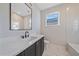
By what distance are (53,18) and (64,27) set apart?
93cm

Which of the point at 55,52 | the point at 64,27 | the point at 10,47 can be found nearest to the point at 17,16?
the point at 10,47

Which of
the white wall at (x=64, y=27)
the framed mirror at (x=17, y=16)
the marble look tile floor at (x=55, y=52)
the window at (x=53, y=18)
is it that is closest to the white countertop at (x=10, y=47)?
the framed mirror at (x=17, y=16)

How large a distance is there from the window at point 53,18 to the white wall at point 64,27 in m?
0.20

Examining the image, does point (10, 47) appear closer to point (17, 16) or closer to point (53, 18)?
point (17, 16)

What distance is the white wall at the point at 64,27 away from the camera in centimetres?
567

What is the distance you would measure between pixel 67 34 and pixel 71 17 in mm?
953

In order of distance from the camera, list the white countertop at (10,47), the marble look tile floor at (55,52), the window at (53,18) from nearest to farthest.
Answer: the white countertop at (10,47), the marble look tile floor at (55,52), the window at (53,18)

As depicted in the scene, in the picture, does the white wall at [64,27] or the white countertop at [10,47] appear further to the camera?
the white wall at [64,27]

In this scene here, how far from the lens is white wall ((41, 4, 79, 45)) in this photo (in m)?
5.67

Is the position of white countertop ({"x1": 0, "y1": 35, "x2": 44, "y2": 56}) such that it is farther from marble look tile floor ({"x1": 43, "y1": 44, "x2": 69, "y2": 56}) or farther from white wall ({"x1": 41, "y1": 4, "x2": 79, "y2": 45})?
white wall ({"x1": 41, "y1": 4, "x2": 79, "y2": 45})

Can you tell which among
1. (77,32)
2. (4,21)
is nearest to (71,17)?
(77,32)

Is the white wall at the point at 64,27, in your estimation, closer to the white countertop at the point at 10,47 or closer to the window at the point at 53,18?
the window at the point at 53,18

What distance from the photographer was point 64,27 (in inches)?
235

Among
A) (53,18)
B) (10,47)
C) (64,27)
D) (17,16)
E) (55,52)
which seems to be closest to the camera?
(10,47)
